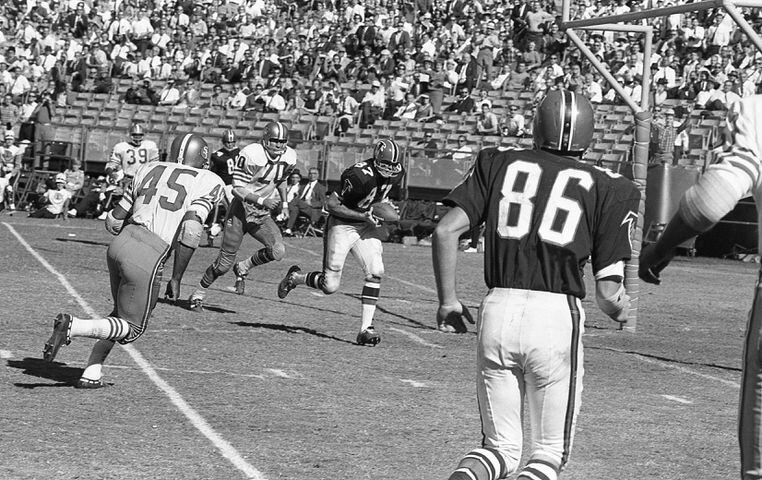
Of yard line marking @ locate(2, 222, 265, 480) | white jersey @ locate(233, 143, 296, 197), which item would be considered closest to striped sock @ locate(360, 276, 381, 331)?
yard line marking @ locate(2, 222, 265, 480)

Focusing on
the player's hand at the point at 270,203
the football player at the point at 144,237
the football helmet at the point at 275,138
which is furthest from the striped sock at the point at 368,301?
the football helmet at the point at 275,138

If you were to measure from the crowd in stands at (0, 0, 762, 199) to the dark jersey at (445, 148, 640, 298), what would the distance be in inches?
659

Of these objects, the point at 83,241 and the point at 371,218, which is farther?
the point at 83,241

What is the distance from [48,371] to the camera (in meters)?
8.98

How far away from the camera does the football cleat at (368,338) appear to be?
10867 mm

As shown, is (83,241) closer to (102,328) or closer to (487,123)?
(487,123)

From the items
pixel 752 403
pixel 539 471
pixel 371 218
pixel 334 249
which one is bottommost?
pixel 334 249

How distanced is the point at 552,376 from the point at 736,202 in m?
1.03

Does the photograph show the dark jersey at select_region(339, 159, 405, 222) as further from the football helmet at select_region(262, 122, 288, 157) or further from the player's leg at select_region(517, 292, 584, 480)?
the player's leg at select_region(517, 292, 584, 480)

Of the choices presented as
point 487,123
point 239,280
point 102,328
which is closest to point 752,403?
point 102,328

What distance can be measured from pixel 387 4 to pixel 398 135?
6.95 meters

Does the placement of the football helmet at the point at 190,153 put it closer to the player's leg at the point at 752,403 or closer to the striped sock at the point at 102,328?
the striped sock at the point at 102,328

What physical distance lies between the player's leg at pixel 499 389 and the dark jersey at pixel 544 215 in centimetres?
12

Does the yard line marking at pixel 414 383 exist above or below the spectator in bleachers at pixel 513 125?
below
